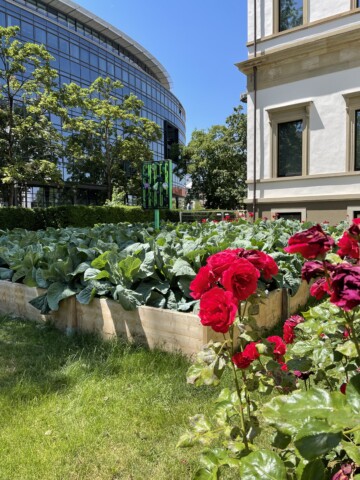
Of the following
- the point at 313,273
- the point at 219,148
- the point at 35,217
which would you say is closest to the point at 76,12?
the point at 219,148

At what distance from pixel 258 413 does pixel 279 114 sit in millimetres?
15153

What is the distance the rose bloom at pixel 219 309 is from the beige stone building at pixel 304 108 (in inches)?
529

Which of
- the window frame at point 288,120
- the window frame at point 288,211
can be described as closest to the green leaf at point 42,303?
the window frame at point 288,211

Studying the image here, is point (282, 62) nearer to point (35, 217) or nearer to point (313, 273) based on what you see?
point (35, 217)

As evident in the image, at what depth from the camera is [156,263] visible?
391cm

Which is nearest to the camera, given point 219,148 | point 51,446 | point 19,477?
point 19,477

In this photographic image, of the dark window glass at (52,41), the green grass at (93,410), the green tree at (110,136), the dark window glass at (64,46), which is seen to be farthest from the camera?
the dark window glass at (64,46)

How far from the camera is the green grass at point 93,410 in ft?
6.84

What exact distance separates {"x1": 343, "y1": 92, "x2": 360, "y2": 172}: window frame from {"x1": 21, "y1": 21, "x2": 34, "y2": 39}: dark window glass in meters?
30.1

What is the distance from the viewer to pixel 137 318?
3568mm

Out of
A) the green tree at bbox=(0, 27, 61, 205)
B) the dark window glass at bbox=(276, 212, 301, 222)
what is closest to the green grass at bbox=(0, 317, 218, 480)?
the dark window glass at bbox=(276, 212, 301, 222)

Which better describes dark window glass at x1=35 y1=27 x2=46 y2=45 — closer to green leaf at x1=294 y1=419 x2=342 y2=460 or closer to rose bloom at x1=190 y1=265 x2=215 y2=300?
rose bloom at x1=190 y1=265 x2=215 y2=300

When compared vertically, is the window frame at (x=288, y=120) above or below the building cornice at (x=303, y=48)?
below

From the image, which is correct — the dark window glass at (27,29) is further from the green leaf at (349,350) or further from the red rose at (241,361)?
the green leaf at (349,350)
